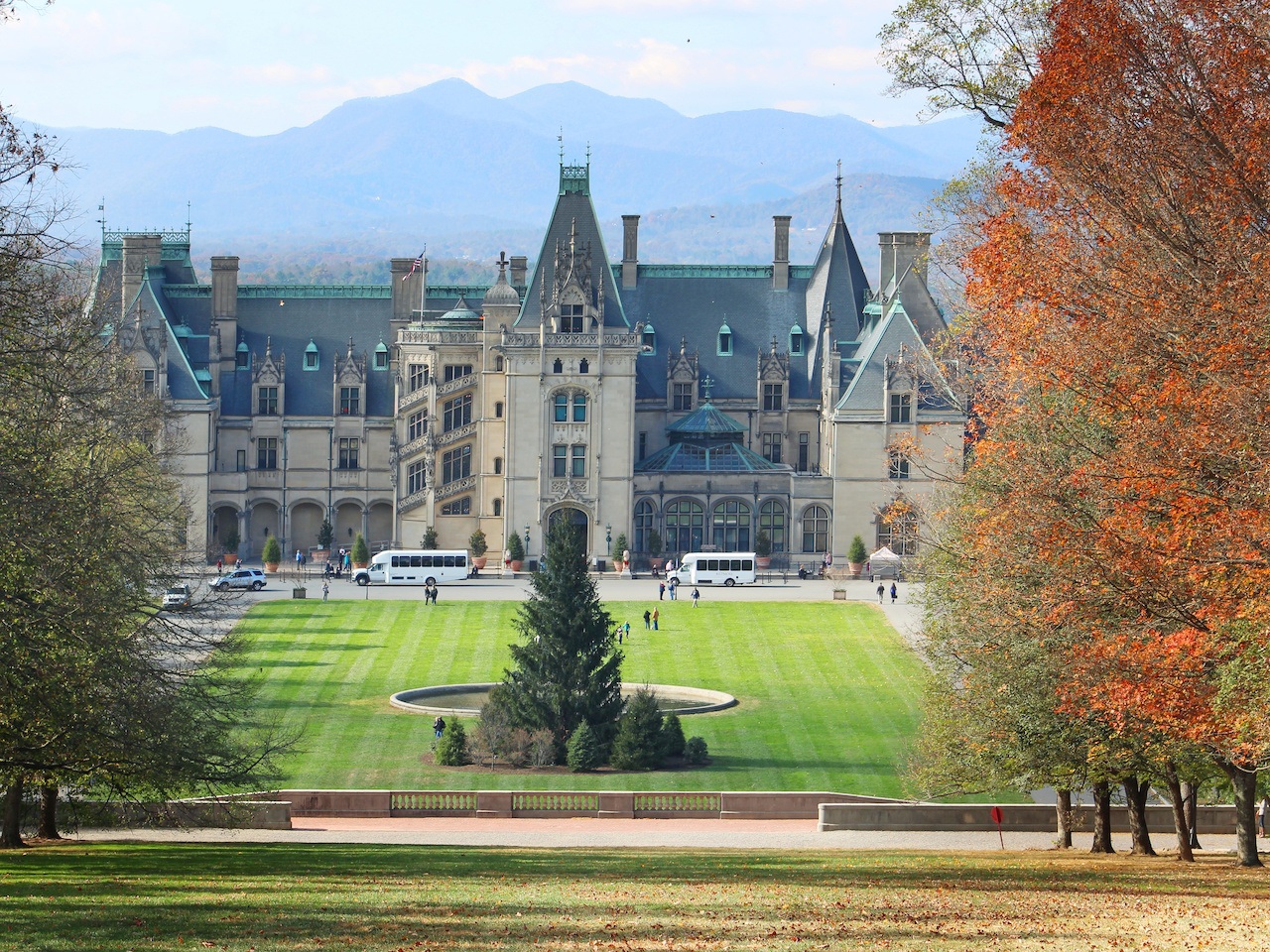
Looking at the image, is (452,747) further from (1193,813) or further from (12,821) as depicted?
(1193,813)

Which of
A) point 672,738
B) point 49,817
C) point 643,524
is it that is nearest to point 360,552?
point 643,524

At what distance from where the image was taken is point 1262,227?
28.4m

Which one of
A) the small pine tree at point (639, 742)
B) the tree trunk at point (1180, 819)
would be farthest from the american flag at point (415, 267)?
the tree trunk at point (1180, 819)

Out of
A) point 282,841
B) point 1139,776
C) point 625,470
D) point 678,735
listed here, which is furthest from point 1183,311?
point 625,470

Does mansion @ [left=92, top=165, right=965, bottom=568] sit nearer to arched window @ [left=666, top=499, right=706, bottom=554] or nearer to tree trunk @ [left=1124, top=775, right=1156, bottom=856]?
arched window @ [left=666, top=499, right=706, bottom=554]

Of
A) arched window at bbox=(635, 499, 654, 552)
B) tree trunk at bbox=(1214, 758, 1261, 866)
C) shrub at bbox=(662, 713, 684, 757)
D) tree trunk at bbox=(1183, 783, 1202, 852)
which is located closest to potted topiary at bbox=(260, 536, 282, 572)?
arched window at bbox=(635, 499, 654, 552)

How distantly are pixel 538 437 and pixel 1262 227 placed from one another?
61.3 meters

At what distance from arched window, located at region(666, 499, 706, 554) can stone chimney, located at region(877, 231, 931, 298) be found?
13366 millimetres

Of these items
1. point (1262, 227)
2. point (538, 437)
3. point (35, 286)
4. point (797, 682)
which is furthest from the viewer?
point (538, 437)

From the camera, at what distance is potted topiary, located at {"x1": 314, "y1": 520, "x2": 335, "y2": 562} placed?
90.9 metres

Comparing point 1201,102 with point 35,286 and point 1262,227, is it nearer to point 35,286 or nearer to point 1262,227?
point 1262,227

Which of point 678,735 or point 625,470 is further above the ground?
point 625,470

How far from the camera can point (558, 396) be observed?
88.6 metres

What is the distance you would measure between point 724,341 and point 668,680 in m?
36.3
